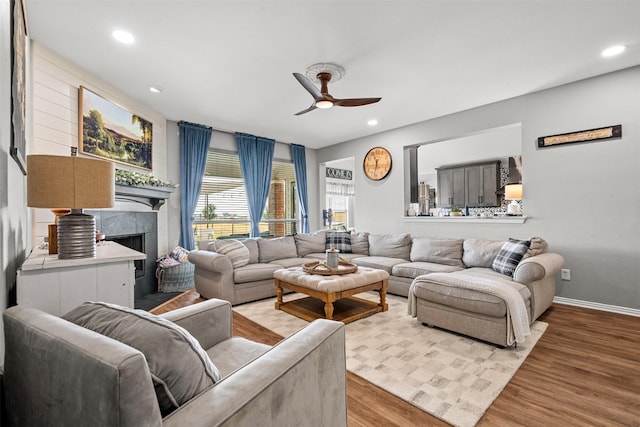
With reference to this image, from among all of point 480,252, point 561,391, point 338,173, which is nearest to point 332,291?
point 561,391

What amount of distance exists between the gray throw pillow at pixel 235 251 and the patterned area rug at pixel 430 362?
0.91 m

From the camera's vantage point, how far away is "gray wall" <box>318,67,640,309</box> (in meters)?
3.24

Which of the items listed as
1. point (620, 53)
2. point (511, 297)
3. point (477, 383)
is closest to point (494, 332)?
point (511, 297)

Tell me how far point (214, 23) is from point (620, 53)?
12.3 feet

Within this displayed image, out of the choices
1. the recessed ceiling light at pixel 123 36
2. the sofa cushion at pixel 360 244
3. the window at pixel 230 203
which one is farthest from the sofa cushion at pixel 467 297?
the window at pixel 230 203

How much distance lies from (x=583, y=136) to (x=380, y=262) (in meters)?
2.81

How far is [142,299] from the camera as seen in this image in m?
3.95

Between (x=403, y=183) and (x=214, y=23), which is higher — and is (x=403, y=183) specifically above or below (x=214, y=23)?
below

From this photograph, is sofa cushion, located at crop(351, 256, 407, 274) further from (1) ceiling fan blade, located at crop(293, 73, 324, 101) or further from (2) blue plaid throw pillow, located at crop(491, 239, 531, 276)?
(1) ceiling fan blade, located at crop(293, 73, 324, 101)

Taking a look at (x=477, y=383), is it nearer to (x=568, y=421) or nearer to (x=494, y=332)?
(x=568, y=421)

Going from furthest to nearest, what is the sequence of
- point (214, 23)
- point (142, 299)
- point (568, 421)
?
point (142, 299)
point (214, 23)
point (568, 421)

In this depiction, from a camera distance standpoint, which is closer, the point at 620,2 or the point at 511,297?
the point at 620,2

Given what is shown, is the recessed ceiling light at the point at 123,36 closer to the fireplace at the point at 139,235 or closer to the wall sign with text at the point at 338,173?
the fireplace at the point at 139,235

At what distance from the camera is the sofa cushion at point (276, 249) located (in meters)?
→ 4.54
